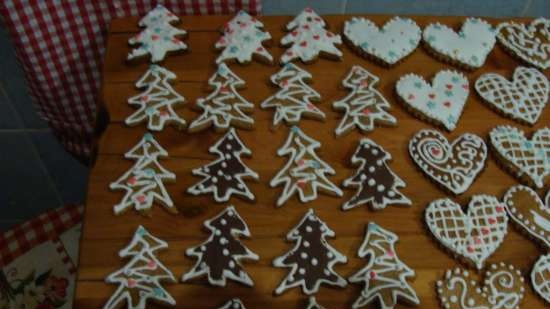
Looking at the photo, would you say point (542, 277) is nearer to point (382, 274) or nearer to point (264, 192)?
point (382, 274)

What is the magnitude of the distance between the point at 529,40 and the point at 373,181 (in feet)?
1.77

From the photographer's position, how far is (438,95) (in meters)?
1.07

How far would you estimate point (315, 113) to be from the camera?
1033 mm

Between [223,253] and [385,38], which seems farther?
[385,38]

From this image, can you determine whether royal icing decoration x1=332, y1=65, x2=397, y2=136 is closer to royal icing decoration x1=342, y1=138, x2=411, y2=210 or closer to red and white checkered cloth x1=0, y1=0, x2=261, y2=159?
royal icing decoration x1=342, y1=138, x2=411, y2=210

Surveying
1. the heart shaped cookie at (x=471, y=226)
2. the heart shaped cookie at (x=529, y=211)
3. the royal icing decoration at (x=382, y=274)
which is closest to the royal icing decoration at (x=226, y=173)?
the royal icing decoration at (x=382, y=274)

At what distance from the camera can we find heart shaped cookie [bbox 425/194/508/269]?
0.89 meters

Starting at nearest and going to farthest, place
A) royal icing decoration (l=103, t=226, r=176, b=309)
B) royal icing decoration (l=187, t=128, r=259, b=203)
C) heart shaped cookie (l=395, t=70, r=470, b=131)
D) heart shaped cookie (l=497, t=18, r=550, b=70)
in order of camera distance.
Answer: royal icing decoration (l=103, t=226, r=176, b=309) < royal icing decoration (l=187, t=128, r=259, b=203) < heart shaped cookie (l=395, t=70, r=470, b=131) < heart shaped cookie (l=497, t=18, r=550, b=70)

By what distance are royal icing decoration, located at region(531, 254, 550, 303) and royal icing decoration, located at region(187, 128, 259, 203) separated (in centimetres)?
49

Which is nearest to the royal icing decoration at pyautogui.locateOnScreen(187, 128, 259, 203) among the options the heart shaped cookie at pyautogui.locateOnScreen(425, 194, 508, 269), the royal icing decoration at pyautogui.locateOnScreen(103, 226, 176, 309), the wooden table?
the wooden table

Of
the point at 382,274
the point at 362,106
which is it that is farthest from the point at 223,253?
the point at 362,106

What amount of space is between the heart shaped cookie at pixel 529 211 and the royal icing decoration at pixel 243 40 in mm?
548

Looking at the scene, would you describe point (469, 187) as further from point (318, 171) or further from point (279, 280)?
point (279, 280)

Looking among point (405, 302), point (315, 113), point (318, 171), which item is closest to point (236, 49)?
point (315, 113)
